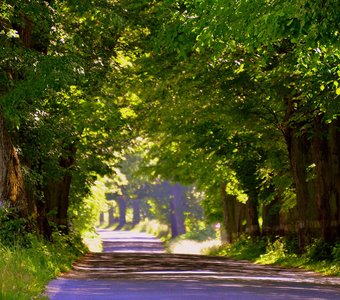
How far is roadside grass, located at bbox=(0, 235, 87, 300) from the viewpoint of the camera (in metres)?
14.8

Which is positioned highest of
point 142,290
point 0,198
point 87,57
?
point 87,57

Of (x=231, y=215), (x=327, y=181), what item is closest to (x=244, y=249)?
(x=231, y=215)

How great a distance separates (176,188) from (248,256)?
2566 inches

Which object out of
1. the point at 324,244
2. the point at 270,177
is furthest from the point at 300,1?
the point at 270,177

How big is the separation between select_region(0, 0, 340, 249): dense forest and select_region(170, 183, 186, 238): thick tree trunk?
51.7 metres


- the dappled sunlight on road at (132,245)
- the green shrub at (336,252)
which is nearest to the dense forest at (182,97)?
the green shrub at (336,252)

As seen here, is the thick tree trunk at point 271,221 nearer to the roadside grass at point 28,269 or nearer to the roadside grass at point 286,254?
the roadside grass at point 286,254

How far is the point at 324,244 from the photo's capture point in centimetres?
2995

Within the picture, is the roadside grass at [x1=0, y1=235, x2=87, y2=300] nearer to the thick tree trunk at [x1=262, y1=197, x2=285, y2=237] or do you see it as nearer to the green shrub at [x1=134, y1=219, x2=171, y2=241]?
the thick tree trunk at [x1=262, y1=197, x2=285, y2=237]

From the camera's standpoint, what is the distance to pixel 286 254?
35438mm

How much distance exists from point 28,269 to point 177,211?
3287 inches

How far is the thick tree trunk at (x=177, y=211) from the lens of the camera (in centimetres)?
9888

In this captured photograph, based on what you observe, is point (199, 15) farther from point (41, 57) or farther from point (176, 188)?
point (176, 188)

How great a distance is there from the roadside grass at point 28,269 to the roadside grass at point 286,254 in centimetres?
721
